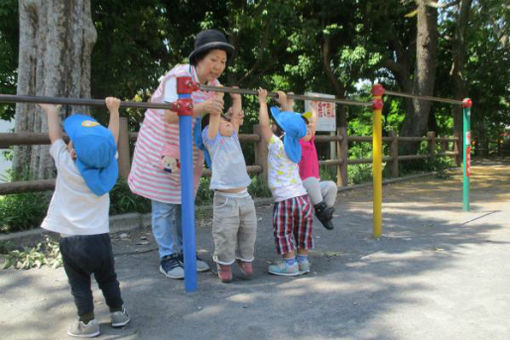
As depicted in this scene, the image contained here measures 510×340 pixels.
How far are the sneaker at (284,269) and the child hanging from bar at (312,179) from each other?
0.42m

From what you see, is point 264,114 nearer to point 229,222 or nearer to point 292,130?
point 292,130

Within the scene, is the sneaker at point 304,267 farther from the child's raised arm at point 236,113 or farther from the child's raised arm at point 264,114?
the child's raised arm at point 236,113

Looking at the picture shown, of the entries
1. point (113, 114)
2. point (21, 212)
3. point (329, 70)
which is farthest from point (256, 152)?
point (329, 70)

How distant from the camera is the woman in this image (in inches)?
121

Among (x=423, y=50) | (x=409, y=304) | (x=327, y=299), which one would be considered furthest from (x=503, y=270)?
(x=423, y=50)

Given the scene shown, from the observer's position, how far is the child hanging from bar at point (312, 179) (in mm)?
3408

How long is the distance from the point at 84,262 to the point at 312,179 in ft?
5.83

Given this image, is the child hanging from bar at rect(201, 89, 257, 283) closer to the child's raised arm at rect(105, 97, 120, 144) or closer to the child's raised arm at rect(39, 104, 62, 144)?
the child's raised arm at rect(105, 97, 120, 144)

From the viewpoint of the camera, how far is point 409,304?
8.50 feet

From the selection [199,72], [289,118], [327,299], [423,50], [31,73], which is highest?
[423,50]

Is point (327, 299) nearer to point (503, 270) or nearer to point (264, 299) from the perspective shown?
point (264, 299)

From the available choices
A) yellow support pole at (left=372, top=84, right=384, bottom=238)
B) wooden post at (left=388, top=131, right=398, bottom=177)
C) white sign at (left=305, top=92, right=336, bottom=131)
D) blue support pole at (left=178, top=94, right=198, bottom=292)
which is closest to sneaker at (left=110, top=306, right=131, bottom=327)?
blue support pole at (left=178, top=94, right=198, bottom=292)

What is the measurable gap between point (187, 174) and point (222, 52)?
0.84m

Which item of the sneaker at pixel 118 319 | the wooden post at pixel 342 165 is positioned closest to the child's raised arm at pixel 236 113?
the sneaker at pixel 118 319
